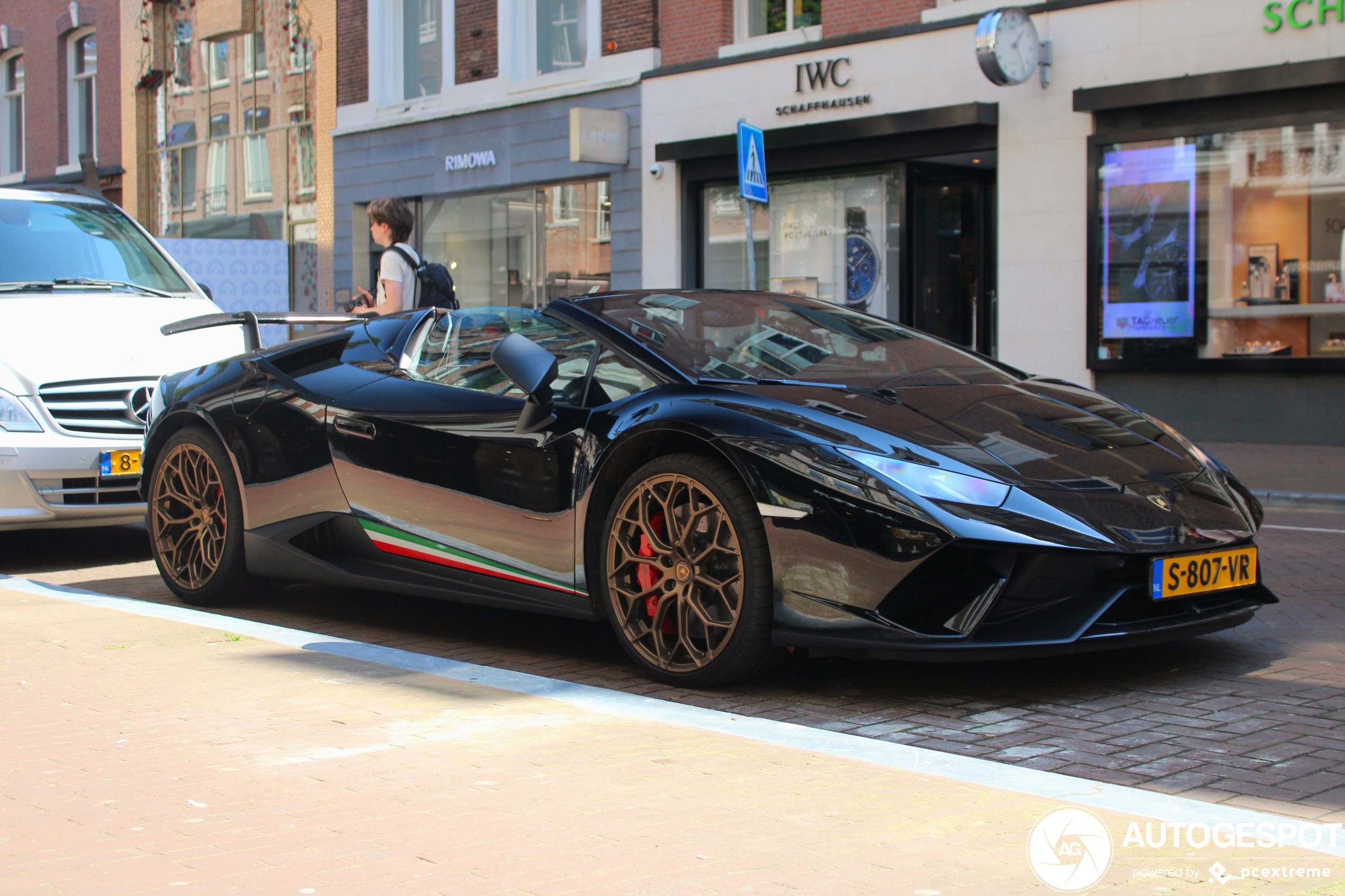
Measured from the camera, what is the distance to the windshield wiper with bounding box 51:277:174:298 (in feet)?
27.5

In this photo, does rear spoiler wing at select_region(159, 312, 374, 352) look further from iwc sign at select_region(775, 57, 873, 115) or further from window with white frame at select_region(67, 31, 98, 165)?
window with white frame at select_region(67, 31, 98, 165)

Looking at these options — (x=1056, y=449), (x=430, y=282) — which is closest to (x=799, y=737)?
(x=1056, y=449)

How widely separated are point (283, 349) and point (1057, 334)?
1139cm

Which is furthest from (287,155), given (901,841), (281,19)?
(901,841)

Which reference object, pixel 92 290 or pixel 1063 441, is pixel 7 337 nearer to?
pixel 92 290

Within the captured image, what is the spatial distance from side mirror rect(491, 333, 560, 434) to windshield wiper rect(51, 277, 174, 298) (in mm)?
4302

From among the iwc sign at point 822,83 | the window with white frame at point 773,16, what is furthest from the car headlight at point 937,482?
the window with white frame at point 773,16

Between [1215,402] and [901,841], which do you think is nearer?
[901,841]

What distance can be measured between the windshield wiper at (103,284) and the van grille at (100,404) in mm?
1125

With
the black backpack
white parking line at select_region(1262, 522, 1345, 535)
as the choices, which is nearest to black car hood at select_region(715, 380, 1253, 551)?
the black backpack

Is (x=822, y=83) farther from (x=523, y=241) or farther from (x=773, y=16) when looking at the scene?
(x=523, y=241)

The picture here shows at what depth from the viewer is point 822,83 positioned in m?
17.7

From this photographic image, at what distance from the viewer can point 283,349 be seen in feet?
20.2

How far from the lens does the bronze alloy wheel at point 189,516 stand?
20.3 feet
